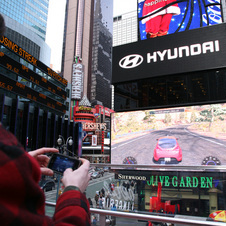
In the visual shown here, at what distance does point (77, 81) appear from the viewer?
79.8m

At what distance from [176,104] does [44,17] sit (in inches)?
3174

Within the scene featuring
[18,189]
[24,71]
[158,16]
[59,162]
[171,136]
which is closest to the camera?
[18,189]

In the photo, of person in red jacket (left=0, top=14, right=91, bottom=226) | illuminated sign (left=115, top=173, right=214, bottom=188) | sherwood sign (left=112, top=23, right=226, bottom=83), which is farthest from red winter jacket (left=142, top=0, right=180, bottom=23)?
person in red jacket (left=0, top=14, right=91, bottom=226)

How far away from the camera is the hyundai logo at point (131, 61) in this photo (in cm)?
1841

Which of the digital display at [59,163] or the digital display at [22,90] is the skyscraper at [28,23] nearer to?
the digital display at [22,90]

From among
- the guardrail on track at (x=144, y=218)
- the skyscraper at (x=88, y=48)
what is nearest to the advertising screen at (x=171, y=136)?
the guardrail on track at (x=144, y=218)

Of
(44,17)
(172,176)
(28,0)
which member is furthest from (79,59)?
(172,176)

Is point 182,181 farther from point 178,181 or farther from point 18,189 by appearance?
point 18,189

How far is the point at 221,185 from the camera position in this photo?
2965mm

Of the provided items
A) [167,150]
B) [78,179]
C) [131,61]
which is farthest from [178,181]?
[131,61]

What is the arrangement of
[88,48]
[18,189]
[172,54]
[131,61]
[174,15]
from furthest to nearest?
1. [88,48]
2. [131,61]
3. [174,15]
4. [172,54]
5. [18,189]

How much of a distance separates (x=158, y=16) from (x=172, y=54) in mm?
4946

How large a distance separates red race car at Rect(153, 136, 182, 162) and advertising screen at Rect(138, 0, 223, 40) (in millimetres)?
10415

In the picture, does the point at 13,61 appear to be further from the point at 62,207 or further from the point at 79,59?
the point at 79,59
